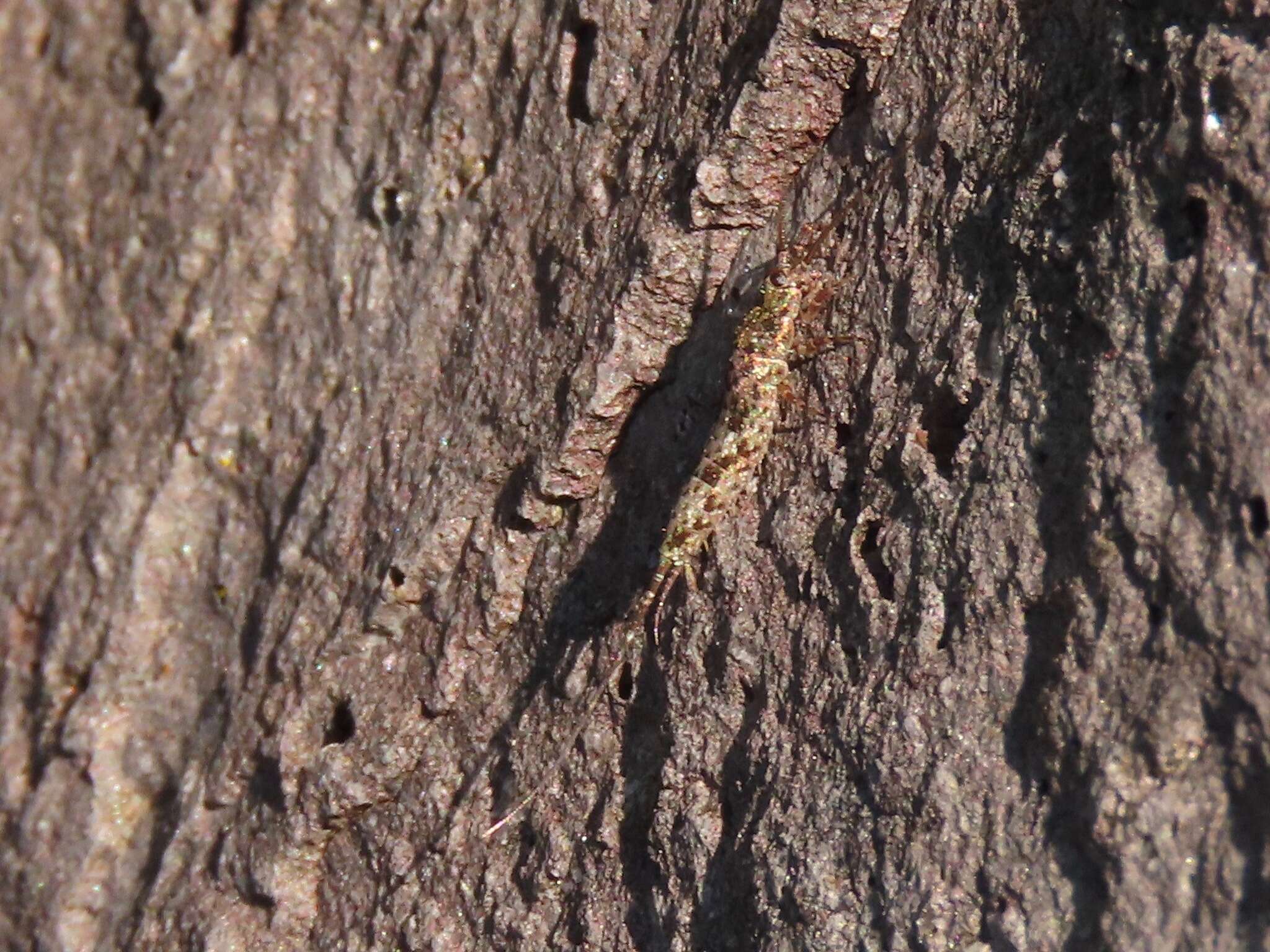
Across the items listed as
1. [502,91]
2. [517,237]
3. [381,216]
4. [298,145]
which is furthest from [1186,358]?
[298,145]

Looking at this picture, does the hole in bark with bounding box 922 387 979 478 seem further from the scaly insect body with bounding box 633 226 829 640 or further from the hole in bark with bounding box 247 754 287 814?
the hole in bark with bounding box 247 754 287 814

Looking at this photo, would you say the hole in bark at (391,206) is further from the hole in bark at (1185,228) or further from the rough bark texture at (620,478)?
the hole in bark at (1185,228)

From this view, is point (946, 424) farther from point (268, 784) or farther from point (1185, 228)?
point (268, 784)

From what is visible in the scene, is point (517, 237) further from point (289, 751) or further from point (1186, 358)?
point (1186, 358)

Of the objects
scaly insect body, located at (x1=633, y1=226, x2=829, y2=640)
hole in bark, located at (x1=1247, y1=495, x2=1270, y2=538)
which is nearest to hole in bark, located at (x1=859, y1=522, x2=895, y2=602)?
scaly insect body, located at (x1=633, y1=226, x2=829, y2=640)

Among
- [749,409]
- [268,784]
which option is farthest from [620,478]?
[268,784]
